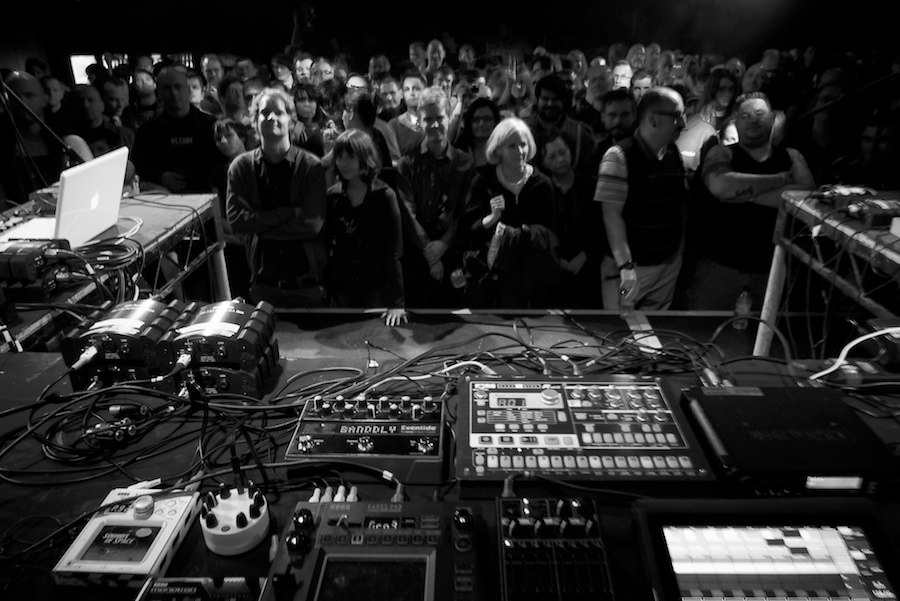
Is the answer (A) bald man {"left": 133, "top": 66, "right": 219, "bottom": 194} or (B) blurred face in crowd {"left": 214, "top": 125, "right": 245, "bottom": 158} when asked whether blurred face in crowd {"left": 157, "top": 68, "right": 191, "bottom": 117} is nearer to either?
(A) bald man {"left": 133, "top": 66, "right": 219, "bottom": 194}

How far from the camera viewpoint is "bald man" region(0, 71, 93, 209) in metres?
3.93

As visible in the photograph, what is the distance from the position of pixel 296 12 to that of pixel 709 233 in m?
4.19

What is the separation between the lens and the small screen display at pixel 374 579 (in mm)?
701

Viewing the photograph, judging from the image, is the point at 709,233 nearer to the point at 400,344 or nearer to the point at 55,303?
the point at 400,344

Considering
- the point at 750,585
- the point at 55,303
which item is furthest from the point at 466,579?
the point at 55,303

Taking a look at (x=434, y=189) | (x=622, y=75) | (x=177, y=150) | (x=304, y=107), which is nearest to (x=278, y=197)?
(x=434, y=189)

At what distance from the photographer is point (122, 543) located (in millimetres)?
816

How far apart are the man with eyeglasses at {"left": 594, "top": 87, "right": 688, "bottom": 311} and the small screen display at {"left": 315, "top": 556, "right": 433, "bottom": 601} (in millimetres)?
2398

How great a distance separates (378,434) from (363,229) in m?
2.17

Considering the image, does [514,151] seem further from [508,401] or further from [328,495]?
[328,495]

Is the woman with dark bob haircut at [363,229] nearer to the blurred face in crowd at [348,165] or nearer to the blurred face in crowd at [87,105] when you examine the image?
the blurred face in crowd at [348,165]

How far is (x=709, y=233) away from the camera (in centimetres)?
321

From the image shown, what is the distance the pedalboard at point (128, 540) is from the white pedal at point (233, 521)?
0.15 ft

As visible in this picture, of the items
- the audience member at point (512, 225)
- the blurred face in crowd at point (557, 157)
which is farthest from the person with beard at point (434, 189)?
the blurred face in crowd at point (557, 157)
